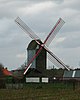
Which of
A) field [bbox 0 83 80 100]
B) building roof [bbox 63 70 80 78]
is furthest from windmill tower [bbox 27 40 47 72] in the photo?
field [bbox 0 83 80 100]

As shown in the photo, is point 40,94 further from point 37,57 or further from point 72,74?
point 37,57

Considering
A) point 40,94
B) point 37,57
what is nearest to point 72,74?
point 37,57

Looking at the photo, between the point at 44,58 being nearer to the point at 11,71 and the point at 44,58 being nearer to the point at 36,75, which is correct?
the point at 36,75

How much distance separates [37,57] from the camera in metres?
79.1

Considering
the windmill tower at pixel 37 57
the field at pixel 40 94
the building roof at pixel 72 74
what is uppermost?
the windmill tower at pixel 37 57

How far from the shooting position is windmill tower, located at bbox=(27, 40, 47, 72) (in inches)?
3091

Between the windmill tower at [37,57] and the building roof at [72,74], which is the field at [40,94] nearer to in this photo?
the building roof at [72,74]

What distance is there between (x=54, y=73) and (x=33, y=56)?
8.71m

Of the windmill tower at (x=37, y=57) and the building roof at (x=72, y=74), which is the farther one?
the windmill tower at (x=37, y=57)

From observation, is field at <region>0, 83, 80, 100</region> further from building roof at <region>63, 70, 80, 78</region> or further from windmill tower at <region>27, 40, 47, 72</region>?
windmill tower at <region>27, 40, 47, 72</region>

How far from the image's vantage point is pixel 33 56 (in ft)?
258

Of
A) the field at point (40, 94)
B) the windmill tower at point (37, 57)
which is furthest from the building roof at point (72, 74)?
the field at point (40, 94)

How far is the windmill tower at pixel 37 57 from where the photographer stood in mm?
78500

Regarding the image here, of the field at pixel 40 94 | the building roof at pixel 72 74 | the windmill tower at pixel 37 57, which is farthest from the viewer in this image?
the windmill tower at pixel 37 57
